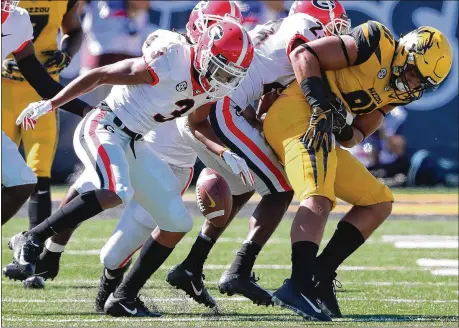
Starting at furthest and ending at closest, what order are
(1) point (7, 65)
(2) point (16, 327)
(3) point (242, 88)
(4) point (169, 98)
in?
(1) point (7, 65) → (3) point (242, 88) → (4) point (169, 98) → (2) point (16, 327)

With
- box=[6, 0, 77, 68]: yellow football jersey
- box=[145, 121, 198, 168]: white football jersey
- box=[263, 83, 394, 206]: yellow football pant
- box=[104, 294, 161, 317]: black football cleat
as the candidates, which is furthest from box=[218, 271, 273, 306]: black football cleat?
box=[6, 0, 77, 68]: yellow football jersey

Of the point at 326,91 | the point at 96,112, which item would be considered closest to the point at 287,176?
the point at 326,91

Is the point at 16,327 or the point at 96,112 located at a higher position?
the point at 96,112

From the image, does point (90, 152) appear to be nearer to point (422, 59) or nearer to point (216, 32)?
point (216, 32)

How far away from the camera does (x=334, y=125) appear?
4.89 m

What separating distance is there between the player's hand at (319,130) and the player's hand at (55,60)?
2.28 m

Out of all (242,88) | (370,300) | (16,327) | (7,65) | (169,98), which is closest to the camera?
(16,327)

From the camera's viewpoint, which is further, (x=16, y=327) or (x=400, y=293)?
(x=400, y=293)

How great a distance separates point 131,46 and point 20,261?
6.50 meters

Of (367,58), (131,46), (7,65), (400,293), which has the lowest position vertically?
(131,46)

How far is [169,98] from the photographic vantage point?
474 centimetres

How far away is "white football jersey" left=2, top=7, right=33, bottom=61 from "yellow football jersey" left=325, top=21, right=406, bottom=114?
151cm

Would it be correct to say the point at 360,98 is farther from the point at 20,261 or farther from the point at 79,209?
the point at 20,261

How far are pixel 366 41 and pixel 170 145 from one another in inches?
48.5
